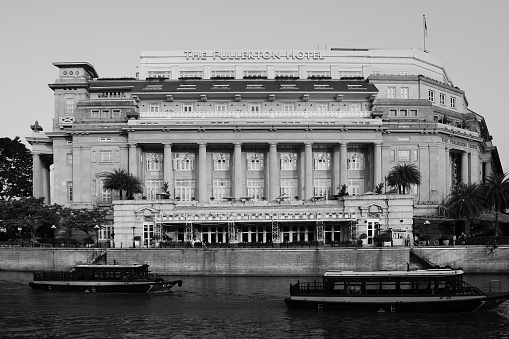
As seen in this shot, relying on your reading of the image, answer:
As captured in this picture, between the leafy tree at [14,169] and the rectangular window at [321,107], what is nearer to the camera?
the rectangular window at [321,107]

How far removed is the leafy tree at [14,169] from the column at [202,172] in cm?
4457

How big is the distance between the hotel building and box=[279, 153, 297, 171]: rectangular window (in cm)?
19

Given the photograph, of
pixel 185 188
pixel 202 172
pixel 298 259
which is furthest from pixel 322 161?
pixel 298 259

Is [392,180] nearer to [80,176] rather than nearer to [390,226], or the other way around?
[390,226]

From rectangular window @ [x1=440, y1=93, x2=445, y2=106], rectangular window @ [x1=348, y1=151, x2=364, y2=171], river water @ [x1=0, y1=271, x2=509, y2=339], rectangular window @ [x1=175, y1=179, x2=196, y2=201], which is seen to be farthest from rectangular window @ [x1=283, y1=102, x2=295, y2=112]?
river water @ [x1=0, y1=271, x2=509, y2=339]

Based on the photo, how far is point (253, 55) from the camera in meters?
163

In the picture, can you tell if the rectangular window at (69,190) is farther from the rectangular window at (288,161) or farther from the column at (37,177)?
the rectangular window at (288,161)

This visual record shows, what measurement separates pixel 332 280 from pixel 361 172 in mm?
72014

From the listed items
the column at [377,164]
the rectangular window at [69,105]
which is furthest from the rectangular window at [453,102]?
the rectangular window at [69,105]

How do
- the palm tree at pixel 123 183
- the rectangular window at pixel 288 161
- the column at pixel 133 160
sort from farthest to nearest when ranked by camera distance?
the rectangular window at pixel 288 161, the column at pixel 133 160, the palm tree at pixel 123 183

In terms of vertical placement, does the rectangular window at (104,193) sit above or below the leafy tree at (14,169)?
below

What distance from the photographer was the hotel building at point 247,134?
144 m

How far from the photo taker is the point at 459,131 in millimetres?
156125

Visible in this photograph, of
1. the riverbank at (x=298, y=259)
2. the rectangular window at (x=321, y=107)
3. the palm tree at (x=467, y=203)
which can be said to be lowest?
the riverbank at (x=298, y=259)
